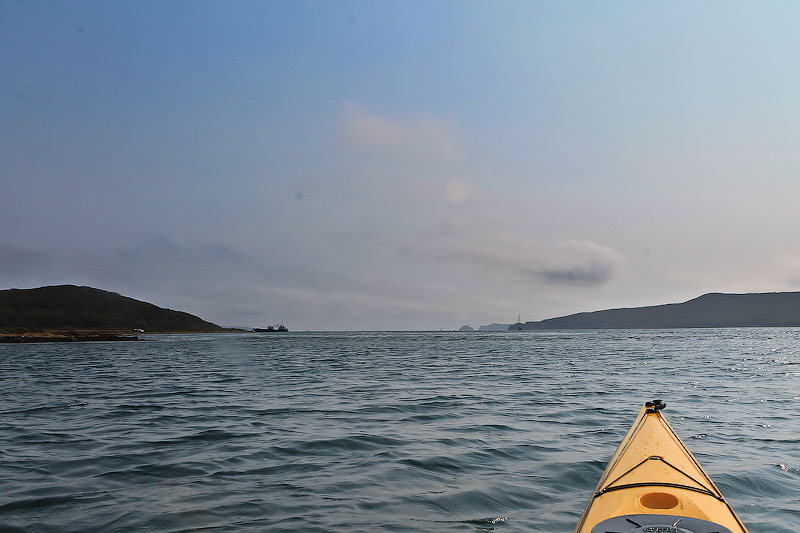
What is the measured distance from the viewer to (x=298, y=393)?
65.6ft

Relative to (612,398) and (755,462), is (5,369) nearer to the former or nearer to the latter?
(612,398)

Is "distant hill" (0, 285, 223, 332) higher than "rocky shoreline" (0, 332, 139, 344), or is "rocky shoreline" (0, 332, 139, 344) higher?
"distant hill" (0, 285, 223, 332)

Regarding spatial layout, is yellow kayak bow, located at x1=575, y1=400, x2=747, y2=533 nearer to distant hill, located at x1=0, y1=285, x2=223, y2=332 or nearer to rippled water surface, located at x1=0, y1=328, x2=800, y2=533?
rippled water surface, located at x1=0, y1=328, x2=800, y2=533

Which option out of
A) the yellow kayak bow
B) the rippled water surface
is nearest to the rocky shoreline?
the rippled water surface

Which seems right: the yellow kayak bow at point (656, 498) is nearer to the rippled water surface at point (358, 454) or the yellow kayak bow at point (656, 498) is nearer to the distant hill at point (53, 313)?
the rippled water surface at point (358, 454)

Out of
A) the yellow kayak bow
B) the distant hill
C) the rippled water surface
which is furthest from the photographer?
the distant hill

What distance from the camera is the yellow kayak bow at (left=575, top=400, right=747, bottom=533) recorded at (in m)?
5.08

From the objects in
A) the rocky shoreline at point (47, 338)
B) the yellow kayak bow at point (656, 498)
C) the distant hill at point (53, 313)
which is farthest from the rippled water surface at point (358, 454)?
the distant hill at point (53, 313)

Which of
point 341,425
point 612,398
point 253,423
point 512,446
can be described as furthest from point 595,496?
point 612,398

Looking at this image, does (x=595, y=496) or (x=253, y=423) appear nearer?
(x=595, y=496)

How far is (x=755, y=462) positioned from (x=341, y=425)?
8.61 m

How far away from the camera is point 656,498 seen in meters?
5.64

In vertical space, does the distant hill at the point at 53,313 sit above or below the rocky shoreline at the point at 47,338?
above

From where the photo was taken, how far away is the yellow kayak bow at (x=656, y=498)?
5.08 metres
